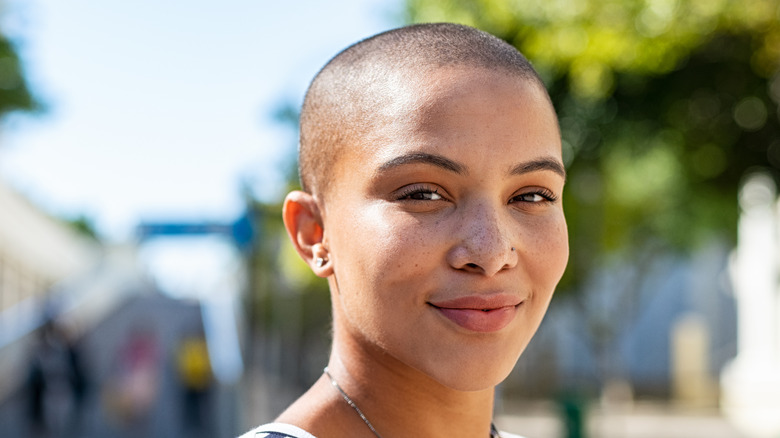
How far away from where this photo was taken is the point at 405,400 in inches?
66.6

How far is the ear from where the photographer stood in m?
1.77

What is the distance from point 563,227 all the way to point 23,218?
25.4 metres

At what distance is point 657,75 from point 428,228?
9798mm

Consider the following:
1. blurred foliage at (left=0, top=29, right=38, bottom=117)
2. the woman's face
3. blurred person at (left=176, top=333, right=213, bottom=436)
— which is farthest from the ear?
blurred foliage at (left=0, top=29, right=38, bottom=117)

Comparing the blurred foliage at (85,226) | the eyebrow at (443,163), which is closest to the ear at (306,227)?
the eyebrow at (443,163)

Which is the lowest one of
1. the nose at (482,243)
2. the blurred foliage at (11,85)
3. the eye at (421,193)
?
the nose at (482,243)

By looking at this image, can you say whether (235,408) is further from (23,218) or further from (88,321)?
(23,218)

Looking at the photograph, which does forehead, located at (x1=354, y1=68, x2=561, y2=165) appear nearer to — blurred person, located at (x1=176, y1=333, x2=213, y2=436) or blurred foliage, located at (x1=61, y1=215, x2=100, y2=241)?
blurred person, located at (x1=176, y1=333, x2=213, y2=436)

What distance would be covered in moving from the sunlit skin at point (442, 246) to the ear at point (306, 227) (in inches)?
2.4

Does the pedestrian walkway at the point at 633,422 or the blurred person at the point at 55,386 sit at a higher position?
the pedestrian walkway at the point at 633,422

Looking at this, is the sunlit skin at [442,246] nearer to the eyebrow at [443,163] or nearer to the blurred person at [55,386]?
the eyebrow at [443,163]

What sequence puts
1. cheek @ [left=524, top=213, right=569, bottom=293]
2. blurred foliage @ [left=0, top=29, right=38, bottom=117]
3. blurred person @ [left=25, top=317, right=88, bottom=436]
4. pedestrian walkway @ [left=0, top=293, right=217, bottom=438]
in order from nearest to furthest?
cheek @ [left=524, top=213, right=569, bottom=293]
blurred person @ [left=25, top=317, right=88, bottom=436]
pedestrian walkway @ [left=0, top=293, right=217, bottom=438]
blurred foliage @ [left=0, top=29, right=38, bottom=117]

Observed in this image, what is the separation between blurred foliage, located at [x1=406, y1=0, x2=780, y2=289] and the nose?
24.3 feet

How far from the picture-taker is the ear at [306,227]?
5.81ft
